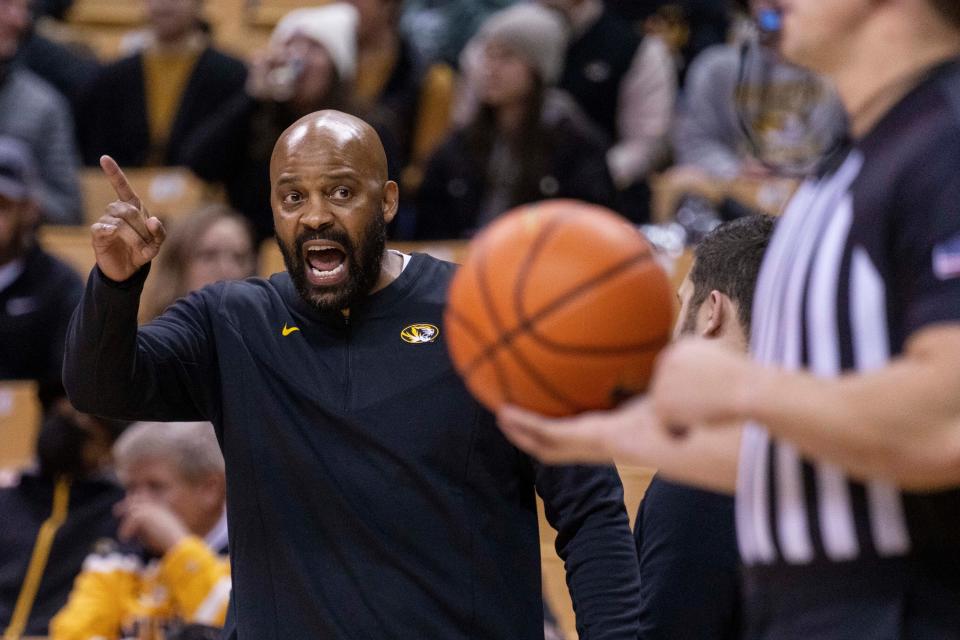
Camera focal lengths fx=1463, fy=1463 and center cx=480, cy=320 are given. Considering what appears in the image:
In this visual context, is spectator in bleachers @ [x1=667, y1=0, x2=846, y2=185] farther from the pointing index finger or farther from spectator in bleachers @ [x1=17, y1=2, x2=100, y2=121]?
the pointing index finger

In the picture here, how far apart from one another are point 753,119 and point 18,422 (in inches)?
163

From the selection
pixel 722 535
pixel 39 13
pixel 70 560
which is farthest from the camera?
pixel 39 13

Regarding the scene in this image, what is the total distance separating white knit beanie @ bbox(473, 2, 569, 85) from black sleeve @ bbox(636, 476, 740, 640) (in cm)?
445

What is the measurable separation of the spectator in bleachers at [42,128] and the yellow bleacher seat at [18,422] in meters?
1.61

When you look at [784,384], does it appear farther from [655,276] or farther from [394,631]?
[394,631]

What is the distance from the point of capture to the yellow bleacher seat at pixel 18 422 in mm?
6543

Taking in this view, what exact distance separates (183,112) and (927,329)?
693 cm

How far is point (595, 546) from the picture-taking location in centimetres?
334

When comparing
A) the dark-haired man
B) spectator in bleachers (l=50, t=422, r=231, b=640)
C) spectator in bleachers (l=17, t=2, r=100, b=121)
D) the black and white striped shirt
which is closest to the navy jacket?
spectator in bleachers (l=50, t=422, r=231, b=640)

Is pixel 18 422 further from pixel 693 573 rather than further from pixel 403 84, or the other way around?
pixel 693 573

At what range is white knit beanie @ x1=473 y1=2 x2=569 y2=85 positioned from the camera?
7.39 m

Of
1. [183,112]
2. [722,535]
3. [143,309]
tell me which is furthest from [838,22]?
[183,112]

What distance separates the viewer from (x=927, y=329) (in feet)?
6.53

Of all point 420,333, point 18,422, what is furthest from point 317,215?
point 18,422
